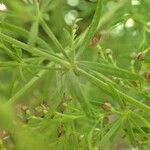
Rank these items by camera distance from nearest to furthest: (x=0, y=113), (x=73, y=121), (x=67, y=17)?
(x=0, y=113) < (x=73, y=121) < (x=67, y=17)

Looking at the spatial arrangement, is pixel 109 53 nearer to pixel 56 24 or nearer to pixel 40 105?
pixel 40 105

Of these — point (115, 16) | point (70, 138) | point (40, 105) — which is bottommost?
point (70, 138)

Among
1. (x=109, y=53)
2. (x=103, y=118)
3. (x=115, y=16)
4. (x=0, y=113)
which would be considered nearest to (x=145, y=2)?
(x=115, y=16)

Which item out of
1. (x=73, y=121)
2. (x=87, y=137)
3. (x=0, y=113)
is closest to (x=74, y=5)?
(x=73, y=121)

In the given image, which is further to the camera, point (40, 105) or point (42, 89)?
point (42, 89)

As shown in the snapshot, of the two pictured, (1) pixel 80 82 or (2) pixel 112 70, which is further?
(1) pixel 80 82

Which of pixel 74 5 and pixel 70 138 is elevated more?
pixel 74 5

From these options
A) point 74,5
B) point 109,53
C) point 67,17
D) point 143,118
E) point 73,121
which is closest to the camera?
point 143,118
